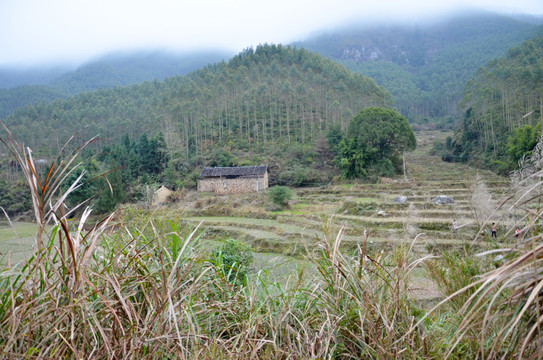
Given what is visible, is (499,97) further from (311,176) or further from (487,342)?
(487,342)

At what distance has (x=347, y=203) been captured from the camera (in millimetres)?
18938

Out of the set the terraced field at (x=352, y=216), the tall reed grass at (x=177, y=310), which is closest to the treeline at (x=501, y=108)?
the terraced field at (x=352, y=216)

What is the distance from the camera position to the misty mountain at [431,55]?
269 ft

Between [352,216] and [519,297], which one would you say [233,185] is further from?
[519,297]

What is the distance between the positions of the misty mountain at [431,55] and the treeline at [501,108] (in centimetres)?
2713

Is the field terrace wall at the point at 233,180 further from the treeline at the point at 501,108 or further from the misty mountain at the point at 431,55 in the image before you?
the misty mountain at the point at 431,55

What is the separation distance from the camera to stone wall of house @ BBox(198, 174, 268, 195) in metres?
32.0

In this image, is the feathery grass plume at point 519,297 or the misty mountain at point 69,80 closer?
the feathery grass plume at point 519,297

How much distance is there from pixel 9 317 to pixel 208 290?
1.27 meters

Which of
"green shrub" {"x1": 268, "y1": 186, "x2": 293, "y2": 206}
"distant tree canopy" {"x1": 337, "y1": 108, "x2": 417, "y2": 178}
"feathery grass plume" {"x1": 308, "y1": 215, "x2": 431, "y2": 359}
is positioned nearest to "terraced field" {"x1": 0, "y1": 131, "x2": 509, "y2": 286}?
"green shrub" {"x1": 268, "y1": 186, "x2": 293, "y2": 206}

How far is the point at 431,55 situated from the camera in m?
153

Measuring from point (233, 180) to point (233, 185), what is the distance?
486 millimetres

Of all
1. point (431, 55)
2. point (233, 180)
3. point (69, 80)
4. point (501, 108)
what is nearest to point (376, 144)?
point (233, 180)

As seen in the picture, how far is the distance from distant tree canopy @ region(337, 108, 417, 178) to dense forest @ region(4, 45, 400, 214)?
4.89 ft
